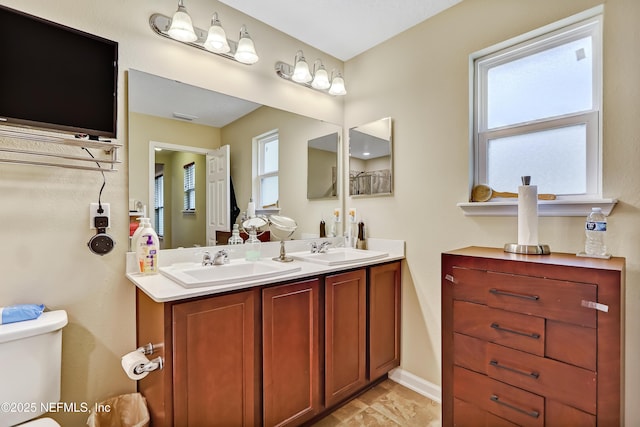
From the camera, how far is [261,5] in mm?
1897

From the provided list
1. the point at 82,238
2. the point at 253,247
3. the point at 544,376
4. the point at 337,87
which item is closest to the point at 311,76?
the point at 337,87

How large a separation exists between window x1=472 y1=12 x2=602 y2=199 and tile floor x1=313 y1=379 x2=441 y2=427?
1430 millimetres

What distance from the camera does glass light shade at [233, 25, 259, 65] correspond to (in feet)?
5.92

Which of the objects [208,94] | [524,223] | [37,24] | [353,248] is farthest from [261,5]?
[524,223]

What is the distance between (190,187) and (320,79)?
4.04ft

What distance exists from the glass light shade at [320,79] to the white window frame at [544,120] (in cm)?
97

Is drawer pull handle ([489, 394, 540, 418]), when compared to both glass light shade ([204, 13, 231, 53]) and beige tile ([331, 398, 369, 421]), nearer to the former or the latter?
beige tile ([331, 398, 369, 421])

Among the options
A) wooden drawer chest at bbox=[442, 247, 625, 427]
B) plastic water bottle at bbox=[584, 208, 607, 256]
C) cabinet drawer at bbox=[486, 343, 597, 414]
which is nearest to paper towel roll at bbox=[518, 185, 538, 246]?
wooden drawer chest at bbox=[442, 247, 625, 427]

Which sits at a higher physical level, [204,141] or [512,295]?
[204,141]

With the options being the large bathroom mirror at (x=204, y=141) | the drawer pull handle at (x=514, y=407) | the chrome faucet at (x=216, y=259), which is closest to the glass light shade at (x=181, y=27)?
the large bathroom mirror at (x=204, y=141)

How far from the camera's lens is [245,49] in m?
1.81

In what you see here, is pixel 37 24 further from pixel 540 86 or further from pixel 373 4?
pixel 540 86

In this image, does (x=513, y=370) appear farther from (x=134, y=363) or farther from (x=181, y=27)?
(x=181, y=27)

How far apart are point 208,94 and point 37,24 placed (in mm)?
772
